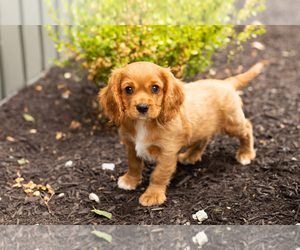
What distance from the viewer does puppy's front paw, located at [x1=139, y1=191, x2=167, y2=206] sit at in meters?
3.68

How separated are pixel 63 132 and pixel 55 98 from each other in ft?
3.71

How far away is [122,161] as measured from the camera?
4.53 m

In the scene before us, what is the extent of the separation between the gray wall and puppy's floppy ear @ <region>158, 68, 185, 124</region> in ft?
10.7

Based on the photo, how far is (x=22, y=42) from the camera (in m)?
6.17

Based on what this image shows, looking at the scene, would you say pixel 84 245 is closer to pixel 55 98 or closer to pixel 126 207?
pixel 126 207

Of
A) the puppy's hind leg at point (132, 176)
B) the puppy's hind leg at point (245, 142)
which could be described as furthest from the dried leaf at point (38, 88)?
the puppy's hind leg at point (245, 142)

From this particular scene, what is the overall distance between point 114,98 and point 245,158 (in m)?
2.10

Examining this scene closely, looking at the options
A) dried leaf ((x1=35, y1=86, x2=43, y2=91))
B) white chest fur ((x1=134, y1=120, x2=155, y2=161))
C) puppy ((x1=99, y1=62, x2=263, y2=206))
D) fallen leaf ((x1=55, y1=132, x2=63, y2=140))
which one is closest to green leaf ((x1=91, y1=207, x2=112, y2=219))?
puppy ((x1=99, y1=62, x2=263, y2=206))

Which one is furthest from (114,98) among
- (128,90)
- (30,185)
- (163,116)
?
(30,185)

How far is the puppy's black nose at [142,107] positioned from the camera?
299 centimetres

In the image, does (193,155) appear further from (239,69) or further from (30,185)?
(239,69)

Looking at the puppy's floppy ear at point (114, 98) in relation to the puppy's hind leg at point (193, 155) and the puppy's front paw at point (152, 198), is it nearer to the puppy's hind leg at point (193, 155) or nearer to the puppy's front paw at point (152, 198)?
the puppy's front paw at point (152, 198)

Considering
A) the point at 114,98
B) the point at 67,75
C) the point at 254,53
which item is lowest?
the point at 67,75

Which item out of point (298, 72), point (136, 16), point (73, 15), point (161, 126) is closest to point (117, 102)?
point (161, 126)
